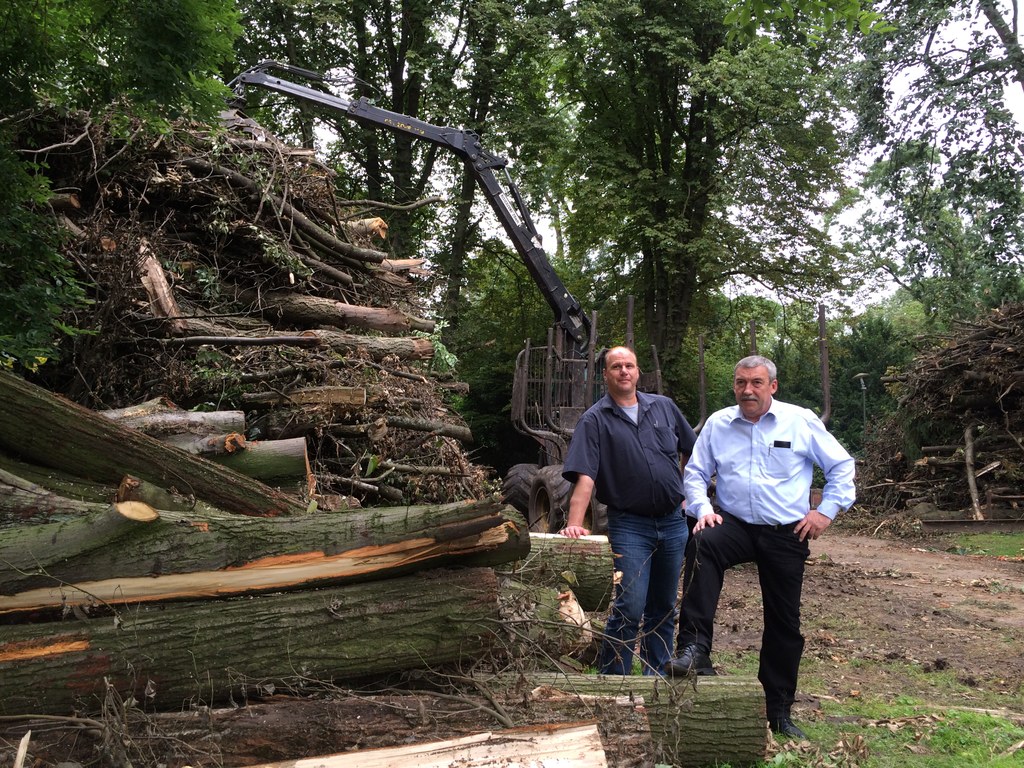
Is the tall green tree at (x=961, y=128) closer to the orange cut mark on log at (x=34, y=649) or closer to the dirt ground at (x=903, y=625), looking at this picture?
the dirt ground at (x=903, y=625)

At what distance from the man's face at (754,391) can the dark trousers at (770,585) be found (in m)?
0.56

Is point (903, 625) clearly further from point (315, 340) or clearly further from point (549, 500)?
point (315, 340)

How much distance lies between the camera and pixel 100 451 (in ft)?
15.1

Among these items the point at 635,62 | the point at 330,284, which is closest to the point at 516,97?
the point at 635,62

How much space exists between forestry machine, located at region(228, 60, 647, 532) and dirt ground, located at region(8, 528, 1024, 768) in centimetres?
230

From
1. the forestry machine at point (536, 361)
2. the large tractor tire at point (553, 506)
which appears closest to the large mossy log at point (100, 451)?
the large tractor tire at point (553, 506)

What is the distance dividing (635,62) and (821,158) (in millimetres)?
5090

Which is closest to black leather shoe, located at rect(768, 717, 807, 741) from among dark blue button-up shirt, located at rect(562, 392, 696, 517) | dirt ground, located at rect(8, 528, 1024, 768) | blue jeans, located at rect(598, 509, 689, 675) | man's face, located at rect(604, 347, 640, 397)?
dirt ground, located at rect(8, 528, 1024, 768)

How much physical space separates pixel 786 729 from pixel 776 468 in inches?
48.2

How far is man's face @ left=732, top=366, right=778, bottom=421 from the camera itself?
13.9ft

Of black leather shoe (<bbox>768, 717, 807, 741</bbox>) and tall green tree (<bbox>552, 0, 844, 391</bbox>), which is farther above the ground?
tall green tree (<bbox>552, 0, 844, 391</bbox>)

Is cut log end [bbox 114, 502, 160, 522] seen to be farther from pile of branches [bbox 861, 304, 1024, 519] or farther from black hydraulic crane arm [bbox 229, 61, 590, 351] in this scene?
pile of branches [bbox 861, 304, 1024, 519]

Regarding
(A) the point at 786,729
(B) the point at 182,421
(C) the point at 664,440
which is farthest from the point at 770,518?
(B) the point at 182,421

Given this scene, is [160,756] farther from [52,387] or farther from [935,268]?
[935,268]
